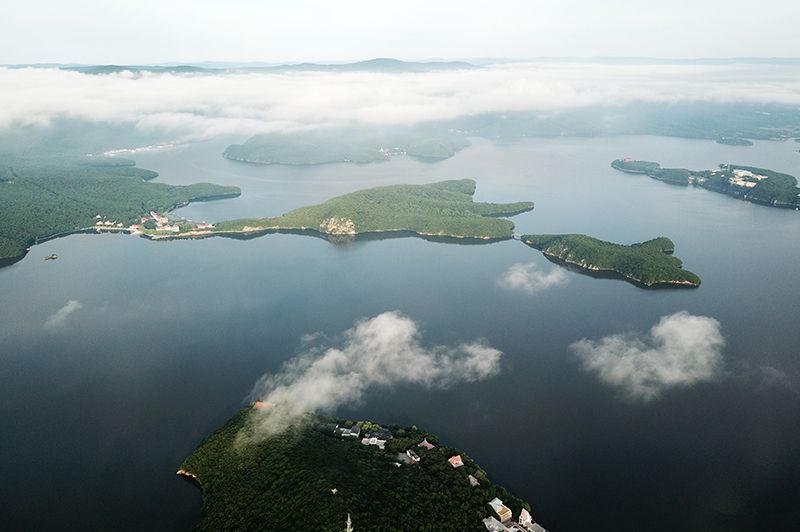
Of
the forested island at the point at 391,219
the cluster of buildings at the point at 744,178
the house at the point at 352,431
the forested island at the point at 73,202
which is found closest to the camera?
the house at the point at 352,431

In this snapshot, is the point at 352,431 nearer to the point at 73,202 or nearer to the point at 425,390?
the point at 425,390

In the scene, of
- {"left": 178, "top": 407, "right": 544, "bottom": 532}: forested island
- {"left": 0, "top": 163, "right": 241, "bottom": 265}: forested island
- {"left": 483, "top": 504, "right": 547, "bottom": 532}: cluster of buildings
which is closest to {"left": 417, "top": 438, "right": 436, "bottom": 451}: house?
{"left": 178, "top": 407, "right": 544, "bottom": 532}: forested island

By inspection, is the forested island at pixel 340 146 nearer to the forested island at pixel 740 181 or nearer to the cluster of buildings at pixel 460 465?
the forested island at pixel 740 181

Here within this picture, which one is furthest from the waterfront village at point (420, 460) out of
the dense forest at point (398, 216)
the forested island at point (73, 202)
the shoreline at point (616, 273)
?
the forested island at point (73, 202)

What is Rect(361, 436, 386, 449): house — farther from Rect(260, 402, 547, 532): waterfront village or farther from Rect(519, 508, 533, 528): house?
Rect(519, 508, 533, 528): house

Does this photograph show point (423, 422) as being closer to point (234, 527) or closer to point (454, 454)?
point (454, 454)

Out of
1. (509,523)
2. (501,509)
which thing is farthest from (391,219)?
(509,523)
